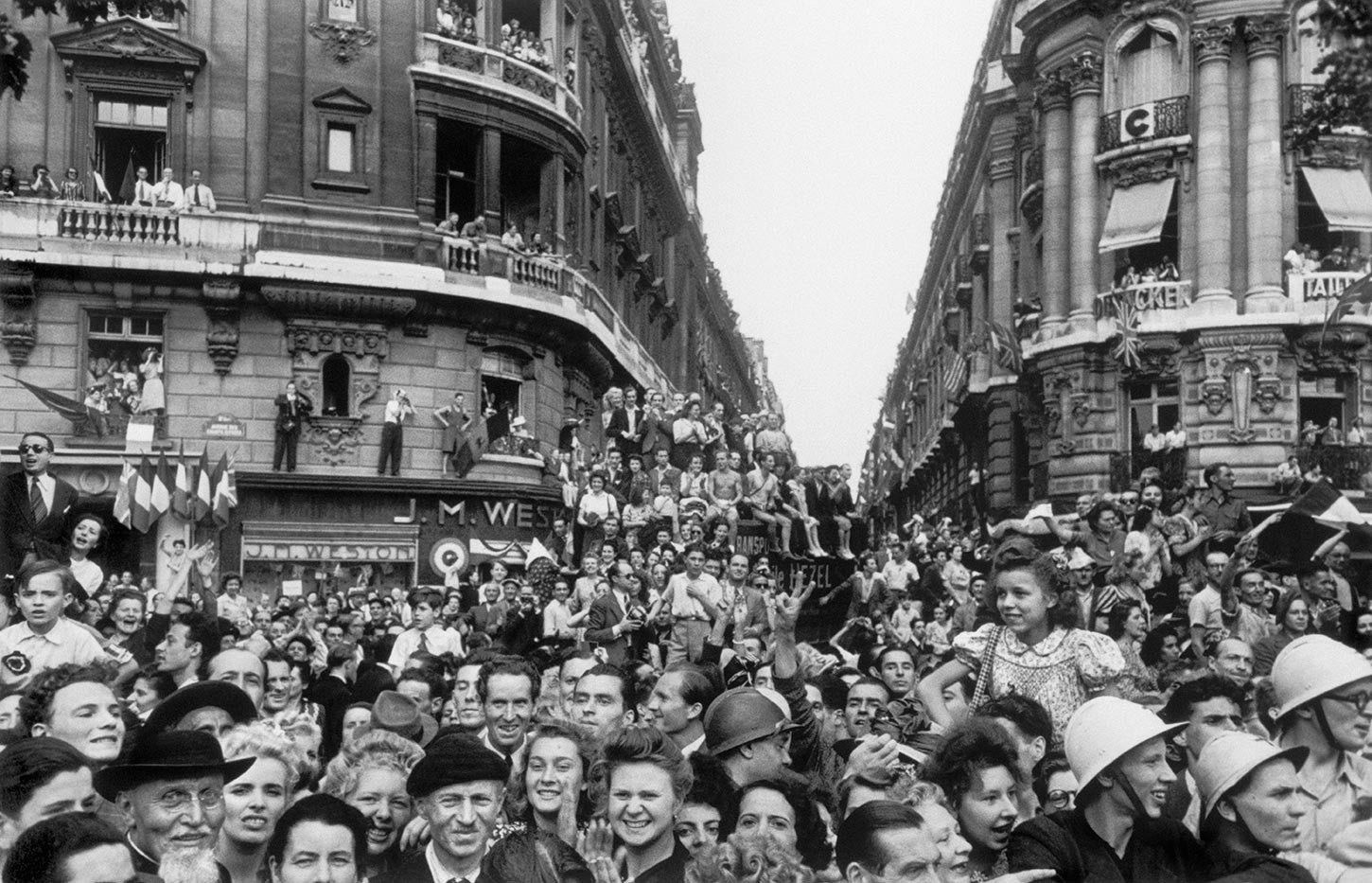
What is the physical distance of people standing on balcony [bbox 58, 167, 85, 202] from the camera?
2377 centimetres

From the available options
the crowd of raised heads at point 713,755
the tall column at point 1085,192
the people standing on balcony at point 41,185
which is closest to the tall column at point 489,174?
the people standing on balcony at point 41,185

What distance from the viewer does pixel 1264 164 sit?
28.9 m

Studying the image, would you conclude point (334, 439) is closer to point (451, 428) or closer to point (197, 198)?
point (451, 428)

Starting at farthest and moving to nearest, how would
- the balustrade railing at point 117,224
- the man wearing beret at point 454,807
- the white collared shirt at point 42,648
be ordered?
1. the balustrade railing at point 117,224
2. the white collared shirt at point 42,648
3. the man wearing beret at point 454,807

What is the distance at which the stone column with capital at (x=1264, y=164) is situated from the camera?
94.1 ft

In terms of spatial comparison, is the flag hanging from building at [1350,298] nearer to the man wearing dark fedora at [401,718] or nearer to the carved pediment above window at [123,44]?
the man wearing dark fedora at [401,718]

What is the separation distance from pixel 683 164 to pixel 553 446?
90.7 feet

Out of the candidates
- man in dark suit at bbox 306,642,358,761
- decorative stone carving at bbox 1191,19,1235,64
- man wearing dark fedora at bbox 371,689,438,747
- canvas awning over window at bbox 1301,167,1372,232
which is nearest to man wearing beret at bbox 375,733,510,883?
man wearing dark fedora at bbox 371,689,438,747

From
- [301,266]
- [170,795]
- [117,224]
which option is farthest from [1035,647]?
[117,224]

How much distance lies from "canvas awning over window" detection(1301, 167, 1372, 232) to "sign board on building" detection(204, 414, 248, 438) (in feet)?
70.4

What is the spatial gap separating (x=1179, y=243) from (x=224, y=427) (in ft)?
65.3

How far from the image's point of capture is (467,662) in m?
8.16

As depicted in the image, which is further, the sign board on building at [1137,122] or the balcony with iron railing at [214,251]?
the sign board on building at [1137,122]

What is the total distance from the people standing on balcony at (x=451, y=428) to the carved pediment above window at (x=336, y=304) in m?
1.88
